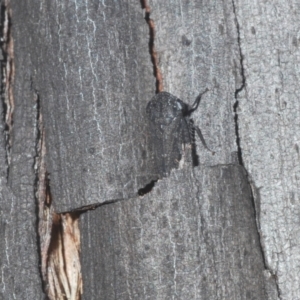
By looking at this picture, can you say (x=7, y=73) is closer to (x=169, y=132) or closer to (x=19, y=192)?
(x=19, y=192)

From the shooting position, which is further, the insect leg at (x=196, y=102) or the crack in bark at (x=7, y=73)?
the crack in bark at (x=7, y=73)

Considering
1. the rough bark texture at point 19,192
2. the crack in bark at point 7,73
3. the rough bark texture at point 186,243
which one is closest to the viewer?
the rough bark texture at point 186,243

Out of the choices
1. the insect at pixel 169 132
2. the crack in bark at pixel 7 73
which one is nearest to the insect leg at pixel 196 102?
the insect at pixel 169 132

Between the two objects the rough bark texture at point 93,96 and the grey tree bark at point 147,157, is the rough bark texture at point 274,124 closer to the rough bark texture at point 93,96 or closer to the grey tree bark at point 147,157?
the grey tree bark at point 147,157

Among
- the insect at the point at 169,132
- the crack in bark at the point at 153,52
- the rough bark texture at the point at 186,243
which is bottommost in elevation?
the rough bark texture at the point at 186,243

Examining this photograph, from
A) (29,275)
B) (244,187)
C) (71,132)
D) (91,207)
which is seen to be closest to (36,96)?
(71,132)

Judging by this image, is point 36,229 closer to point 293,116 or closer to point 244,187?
point 244,187
